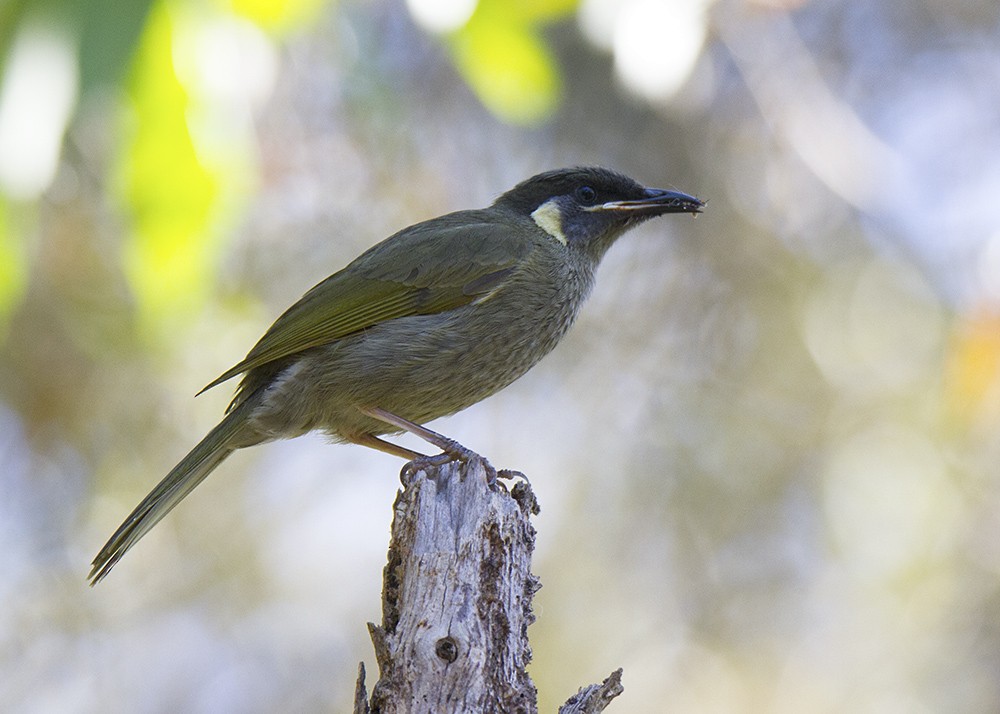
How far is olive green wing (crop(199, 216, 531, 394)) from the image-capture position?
4309 mm

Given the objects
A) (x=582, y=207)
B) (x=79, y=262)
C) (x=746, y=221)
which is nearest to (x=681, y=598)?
(x=746, y=221)

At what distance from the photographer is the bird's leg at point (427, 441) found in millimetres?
3467

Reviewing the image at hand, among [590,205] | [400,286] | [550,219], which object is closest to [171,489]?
[400,286]

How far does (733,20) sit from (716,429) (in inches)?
97.1

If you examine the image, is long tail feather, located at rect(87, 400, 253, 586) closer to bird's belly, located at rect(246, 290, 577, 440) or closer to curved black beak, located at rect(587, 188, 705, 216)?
bird's belly, located at rect(246, 290, 577, 440)

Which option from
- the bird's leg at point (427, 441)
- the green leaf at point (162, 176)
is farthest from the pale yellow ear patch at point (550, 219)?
the green leaf at point (162, 176)

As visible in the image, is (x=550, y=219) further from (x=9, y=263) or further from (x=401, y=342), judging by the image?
(x=9, y=263)

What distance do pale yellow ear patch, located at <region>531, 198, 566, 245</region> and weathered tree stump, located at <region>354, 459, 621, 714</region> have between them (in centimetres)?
174

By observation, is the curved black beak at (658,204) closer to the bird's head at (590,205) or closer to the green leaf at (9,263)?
the bird's head at (590,205)

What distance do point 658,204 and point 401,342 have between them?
4.25 ft

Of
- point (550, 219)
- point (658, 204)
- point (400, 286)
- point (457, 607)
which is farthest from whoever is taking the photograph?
point (550, 219)

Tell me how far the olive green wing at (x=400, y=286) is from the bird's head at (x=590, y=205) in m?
0.33

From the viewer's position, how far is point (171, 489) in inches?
160

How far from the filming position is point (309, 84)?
6.71 metres
